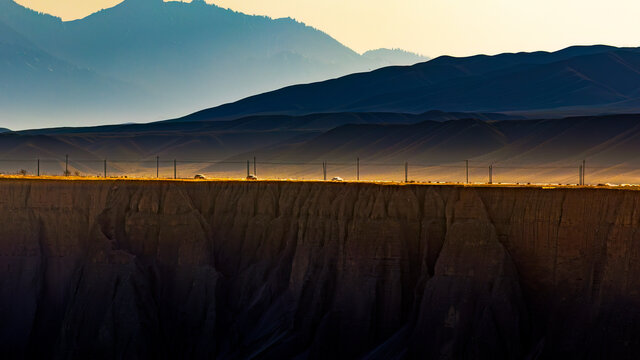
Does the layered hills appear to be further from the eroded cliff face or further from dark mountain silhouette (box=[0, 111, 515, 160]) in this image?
the eroded cliff face

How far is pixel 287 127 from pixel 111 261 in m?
131

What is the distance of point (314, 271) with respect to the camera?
153 feet

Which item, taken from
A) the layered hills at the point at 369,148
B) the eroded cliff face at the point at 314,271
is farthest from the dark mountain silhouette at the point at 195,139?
the eroded cliff face at the point at 314,271

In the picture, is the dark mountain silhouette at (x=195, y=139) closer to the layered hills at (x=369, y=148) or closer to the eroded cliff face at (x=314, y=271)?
the layered hills at (x=369, y=148)

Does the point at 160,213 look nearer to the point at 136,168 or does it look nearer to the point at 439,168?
the point at 439,168

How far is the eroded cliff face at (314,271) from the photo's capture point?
1599 inches

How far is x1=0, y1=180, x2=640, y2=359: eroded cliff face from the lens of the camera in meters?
40.6

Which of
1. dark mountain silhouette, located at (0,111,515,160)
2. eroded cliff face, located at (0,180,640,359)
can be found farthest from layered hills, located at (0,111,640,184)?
eroded cliff face, located at (0,180,640,359)

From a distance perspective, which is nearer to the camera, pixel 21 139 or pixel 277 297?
pixel 277 297

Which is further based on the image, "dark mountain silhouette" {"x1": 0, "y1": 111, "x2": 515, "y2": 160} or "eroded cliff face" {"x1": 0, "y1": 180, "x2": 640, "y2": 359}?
"dark mountain silhouette" {"x1": 0, "y1": 111, "x2": 515, "y2": 160}

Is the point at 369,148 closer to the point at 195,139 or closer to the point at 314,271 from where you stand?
the point at 195,139

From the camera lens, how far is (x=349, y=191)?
47.3 meters

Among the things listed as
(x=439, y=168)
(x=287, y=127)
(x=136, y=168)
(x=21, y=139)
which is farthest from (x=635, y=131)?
(x=21, y=139)

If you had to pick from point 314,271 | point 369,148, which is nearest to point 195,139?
point 369,148
